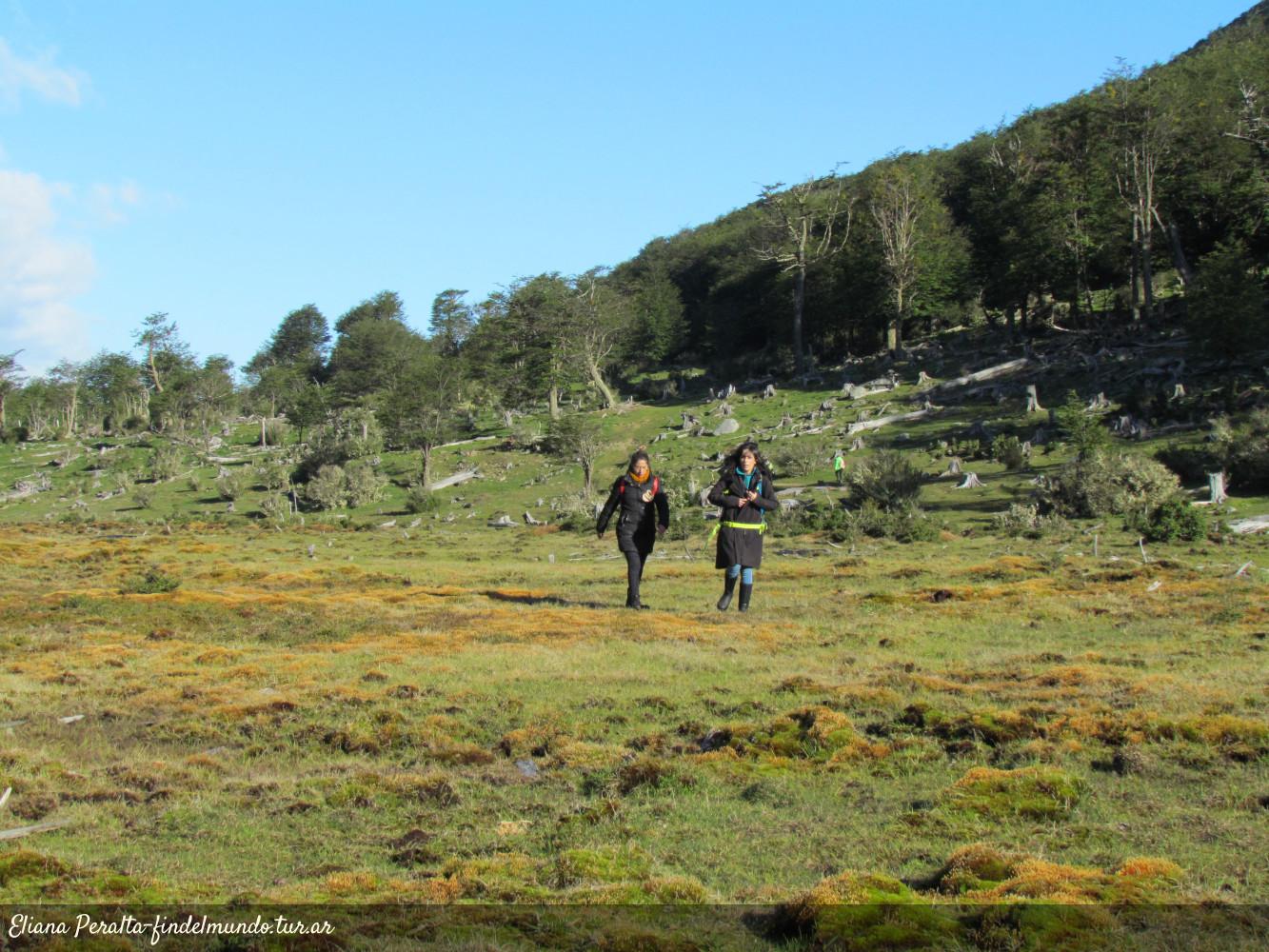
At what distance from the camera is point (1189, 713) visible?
31.3 feet

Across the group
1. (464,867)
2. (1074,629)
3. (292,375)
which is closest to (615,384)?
(292,375)

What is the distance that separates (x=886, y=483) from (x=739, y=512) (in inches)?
817

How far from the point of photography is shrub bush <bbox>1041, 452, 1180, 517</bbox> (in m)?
31.0

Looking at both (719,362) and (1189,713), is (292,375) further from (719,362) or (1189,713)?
(1189,713)

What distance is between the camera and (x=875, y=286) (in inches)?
3159

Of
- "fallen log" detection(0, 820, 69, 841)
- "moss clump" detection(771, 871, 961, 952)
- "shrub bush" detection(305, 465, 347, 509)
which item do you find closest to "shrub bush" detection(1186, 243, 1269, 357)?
"shrub bush" detection(305, 465, 347, 509)

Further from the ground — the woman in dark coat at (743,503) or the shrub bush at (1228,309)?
the shrub bush at (1228,309)

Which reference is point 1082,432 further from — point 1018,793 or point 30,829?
point 30,829

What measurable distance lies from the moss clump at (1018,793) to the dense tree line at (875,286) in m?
44.3

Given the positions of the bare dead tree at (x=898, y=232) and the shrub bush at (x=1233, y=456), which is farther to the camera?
the bare dead tree at (x=898, y=232)

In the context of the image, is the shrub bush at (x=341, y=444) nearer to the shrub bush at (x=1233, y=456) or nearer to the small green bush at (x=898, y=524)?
the small green bush at (x=898, y=524)

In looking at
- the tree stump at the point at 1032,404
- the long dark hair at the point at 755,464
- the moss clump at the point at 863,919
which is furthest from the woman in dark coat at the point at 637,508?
the tree stump at the point at 1032,404

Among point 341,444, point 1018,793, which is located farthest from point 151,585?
point 341,444

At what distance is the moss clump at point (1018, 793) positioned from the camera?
728 cm
